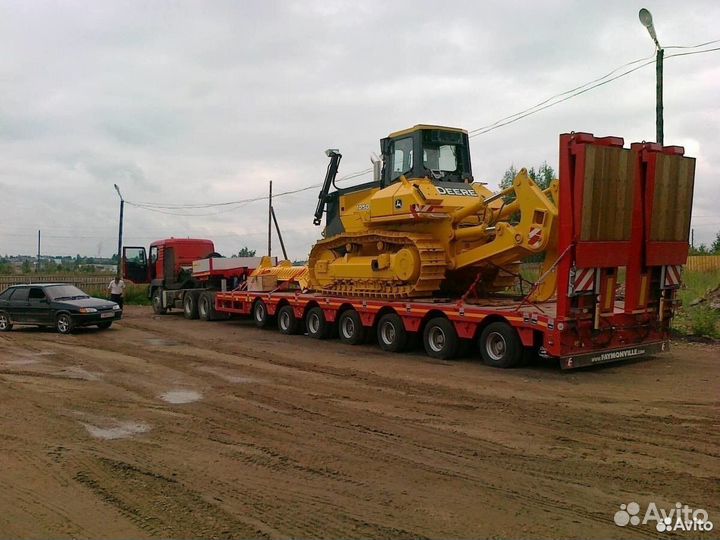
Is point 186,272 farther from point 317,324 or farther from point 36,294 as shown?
point 317,324

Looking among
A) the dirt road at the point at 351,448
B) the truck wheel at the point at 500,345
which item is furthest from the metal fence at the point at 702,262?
the truck wheel at the point at 500,345

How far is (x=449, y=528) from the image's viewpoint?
4812 millimetres

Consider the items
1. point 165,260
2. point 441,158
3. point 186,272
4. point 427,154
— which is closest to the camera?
point 427,154

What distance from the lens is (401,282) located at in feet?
47.2

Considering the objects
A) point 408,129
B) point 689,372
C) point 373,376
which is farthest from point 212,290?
point 689,372

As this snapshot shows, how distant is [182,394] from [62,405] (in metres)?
1.59

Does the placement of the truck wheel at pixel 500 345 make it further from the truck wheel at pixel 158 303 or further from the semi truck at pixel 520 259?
the truck wheel at pixel 158 303

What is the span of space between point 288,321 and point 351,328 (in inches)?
111

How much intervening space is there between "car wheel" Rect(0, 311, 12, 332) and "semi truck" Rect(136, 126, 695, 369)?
886cm

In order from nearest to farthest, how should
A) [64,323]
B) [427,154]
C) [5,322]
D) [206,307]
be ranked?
[427,154] → [64,323] → [5,322] → [206,307]

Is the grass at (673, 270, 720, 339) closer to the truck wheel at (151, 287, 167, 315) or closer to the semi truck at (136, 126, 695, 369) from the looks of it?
the semi truck at (136, 126, 695, 369)

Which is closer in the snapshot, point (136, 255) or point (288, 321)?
point (288, 321)

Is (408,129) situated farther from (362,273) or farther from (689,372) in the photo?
(689,372)

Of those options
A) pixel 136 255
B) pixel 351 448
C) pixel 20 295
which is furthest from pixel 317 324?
pixel 136 255
